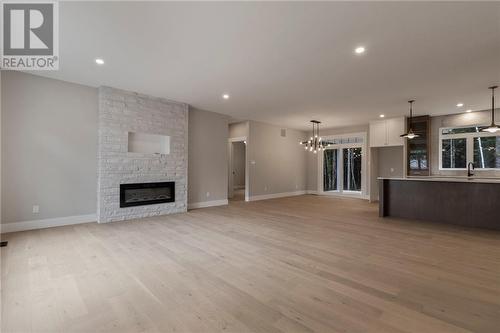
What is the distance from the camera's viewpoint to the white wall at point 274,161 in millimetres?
8602

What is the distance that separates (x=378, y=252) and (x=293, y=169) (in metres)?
7.04

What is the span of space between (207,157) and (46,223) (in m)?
4.05

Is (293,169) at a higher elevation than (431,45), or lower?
lower

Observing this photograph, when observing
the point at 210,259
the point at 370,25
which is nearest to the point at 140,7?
the point at 370,25

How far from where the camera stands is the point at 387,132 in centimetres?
793

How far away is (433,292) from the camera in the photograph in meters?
2.26

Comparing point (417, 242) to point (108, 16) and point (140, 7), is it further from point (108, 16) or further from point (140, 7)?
point (108, 16)

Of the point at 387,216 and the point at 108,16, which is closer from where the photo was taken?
the point at 108,16

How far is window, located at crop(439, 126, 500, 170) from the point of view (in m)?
6.58

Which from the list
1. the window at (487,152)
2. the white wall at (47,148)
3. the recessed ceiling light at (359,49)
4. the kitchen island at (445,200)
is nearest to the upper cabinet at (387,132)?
the window at (487,152)

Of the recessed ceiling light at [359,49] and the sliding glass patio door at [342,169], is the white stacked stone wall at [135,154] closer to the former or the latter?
the recessed ceiling light at [359,49]

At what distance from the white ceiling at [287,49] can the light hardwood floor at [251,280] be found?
2947 mm

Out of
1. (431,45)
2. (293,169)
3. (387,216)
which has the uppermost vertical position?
(431,45)

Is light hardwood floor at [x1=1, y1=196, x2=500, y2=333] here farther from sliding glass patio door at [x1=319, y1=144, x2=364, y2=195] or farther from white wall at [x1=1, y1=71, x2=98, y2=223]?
sliding glass patio door at [x1=319, y1=144, x2=364, y2=195]
